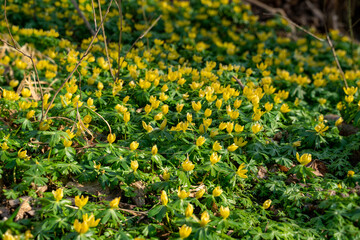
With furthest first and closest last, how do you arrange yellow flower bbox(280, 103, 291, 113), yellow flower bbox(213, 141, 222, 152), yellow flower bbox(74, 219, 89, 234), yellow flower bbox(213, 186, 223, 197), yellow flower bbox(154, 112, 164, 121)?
Result: yellow flower bbox(280, 103, 291, 113), yellow flower bbox(154, 112, 164, 121), yellow flower bbox(213, 141, 222, 152), yellow flower bbox(213, 186, 223, 197), yellow flower bbox(74, 219, 89, 234)

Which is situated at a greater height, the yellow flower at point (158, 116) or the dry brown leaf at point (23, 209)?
the yellow flower at point (158, 116)

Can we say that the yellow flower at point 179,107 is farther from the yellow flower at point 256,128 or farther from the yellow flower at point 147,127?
the yellow flower at point 256,128

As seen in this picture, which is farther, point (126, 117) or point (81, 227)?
point (126, 117)

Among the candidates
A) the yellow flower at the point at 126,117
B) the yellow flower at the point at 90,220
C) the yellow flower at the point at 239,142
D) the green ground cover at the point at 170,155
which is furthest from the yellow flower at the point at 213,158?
the yellow flower at the point at 90,220

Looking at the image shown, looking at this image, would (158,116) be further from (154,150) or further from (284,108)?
(284,108)

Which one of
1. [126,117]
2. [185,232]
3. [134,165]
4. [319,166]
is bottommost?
[319,166]

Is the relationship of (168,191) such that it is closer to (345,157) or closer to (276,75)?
(345,157)

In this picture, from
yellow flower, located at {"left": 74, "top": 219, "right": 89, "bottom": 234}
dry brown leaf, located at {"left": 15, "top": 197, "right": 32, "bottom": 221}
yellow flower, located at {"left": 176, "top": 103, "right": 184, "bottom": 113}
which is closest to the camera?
yellow flower, located at {"left": 74, "top": 219, "right": 89, "bottom": 234}

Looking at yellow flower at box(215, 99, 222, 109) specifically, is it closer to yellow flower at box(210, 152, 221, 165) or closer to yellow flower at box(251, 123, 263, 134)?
yellow flower at box(251, 123, 263, 134)

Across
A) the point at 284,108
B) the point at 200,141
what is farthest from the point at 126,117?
the point at 284,108

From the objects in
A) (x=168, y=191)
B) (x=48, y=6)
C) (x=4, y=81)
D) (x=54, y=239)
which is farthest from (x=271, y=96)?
(x=48, y=6)

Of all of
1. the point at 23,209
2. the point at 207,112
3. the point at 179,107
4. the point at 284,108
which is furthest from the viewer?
the point at 284,108

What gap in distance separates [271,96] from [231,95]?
0.66 meters

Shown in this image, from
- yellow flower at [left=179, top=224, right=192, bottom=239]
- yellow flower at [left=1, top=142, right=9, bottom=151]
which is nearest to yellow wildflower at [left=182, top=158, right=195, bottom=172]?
yellow flower at [left=179, top=224, right=192, bottom=239]
